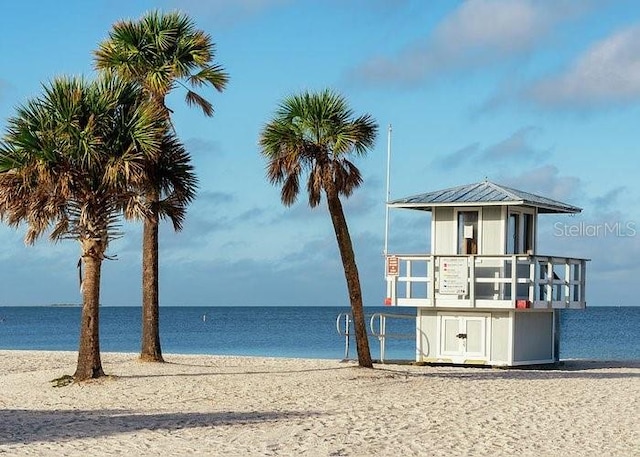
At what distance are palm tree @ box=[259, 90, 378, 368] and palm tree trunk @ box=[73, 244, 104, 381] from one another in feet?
15.1

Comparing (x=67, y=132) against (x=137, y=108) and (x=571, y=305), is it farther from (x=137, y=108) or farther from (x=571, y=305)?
(x=571, y=305)

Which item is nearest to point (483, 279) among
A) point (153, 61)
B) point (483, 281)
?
point (483, 281)

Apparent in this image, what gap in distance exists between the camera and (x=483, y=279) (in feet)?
85.6

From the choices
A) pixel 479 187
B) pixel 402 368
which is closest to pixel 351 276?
pixel 402 368

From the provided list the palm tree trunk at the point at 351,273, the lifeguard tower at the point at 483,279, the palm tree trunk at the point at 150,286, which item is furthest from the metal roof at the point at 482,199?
the palm tree trunk at the point at 150,286

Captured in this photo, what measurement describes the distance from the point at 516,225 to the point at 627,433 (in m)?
11.4

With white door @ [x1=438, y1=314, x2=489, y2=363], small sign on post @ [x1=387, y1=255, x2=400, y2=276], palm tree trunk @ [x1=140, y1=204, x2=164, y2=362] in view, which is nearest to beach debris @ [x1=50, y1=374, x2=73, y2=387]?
palm tree trunk @ [x1=140, y1=204, x2=164, y2=362]

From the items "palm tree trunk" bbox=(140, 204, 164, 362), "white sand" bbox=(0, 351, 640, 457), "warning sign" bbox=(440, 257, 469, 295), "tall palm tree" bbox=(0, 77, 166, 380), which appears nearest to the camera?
"white sand" bbox=(0, 351, 640, 457)

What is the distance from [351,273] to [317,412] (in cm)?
720

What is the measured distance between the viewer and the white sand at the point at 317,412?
1467 cm

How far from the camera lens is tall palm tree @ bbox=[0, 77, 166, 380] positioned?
20.5 m

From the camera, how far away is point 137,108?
2112 cm

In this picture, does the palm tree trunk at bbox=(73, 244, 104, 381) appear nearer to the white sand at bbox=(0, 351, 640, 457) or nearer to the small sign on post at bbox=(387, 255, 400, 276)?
the white sand at bbox=(0, 351, 640, 457)

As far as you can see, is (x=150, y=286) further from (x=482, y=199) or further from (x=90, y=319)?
(x=482, y=199)
